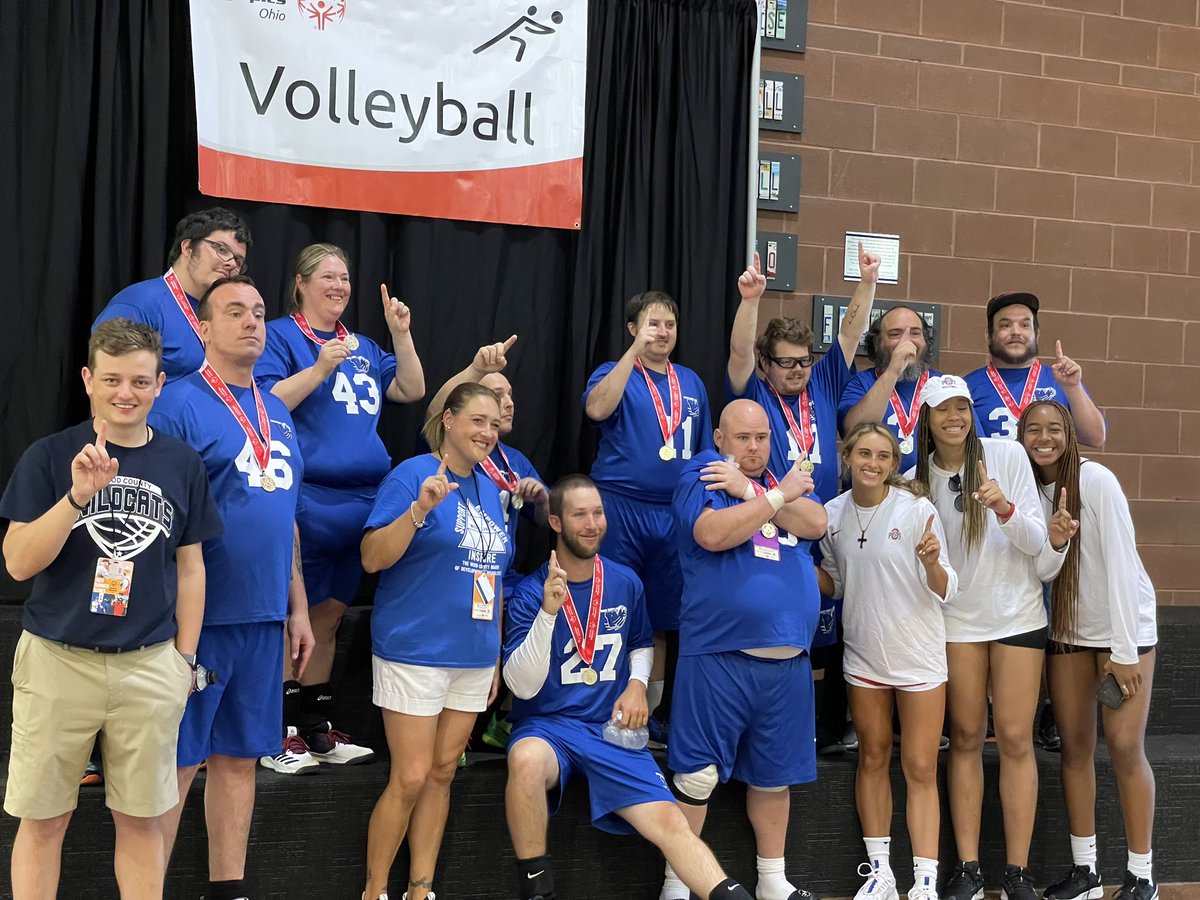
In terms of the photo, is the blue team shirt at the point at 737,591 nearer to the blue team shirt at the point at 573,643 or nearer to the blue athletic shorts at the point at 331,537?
the blue team shirt at the point at 573,643

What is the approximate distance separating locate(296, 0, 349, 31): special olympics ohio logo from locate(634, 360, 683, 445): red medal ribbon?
1734mm

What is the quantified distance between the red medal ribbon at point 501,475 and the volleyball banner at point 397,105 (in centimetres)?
119

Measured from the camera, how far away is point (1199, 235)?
19.0ft

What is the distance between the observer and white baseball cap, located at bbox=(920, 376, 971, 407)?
152 inches

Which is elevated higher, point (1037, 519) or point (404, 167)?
point (404, 167)

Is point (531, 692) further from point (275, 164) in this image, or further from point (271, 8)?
point (271, 8)

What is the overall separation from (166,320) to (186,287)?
159 mm

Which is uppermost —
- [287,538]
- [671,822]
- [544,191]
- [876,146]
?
[876,146]

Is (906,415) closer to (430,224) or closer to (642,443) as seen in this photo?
(642,443)

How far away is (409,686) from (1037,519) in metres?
2.08

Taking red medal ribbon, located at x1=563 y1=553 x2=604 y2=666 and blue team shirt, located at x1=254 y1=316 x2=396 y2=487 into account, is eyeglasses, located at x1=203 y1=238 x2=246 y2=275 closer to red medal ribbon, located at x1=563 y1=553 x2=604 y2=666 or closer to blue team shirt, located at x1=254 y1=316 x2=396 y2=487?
blue team shirt, located at x1=254 y1=316 x2=396 y2=487

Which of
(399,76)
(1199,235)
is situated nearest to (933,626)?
(399,76)

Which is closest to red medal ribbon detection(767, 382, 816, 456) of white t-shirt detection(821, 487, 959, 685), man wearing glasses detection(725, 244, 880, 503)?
man wearing glasses detection(725, 244, 880, 503)

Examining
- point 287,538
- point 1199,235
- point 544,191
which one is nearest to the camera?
point 287,538
